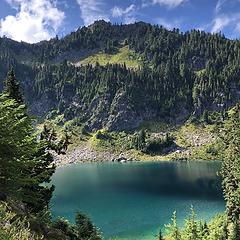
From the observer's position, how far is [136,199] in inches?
5133

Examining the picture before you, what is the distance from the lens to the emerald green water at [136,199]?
96.4 m

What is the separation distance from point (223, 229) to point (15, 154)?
52.5 meters

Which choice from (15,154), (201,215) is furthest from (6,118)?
(201,215)

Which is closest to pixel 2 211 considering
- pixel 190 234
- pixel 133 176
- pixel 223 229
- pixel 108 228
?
pixel 190 234

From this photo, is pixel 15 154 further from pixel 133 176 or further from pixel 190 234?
pixel 133 176

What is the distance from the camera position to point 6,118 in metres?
21.8

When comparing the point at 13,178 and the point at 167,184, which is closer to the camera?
the point at 13,178

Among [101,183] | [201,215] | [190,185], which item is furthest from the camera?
[101,183]

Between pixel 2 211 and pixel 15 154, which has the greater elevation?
pixel 15 154

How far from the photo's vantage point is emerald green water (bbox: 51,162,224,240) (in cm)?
9638

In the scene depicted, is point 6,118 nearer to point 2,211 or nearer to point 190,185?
point 2,211

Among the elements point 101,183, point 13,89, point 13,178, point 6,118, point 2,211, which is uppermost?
point 101,183

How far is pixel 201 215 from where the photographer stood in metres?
104

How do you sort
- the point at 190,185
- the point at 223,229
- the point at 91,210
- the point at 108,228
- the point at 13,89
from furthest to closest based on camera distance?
the point at 190,185 < the point at 91,210 < the point at 108,228 < the point at 223,229 < the point at 13,89
